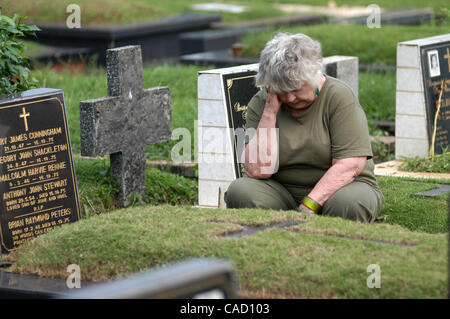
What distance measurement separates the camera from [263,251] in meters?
3.69

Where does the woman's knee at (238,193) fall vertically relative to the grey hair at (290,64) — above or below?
below

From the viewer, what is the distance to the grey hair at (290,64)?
4.45 metres

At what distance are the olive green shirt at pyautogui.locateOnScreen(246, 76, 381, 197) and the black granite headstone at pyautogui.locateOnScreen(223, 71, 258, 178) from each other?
43.1 inches

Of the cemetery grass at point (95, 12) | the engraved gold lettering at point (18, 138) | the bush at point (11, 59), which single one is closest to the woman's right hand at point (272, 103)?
the engraved gold lettering at point (18, 138)

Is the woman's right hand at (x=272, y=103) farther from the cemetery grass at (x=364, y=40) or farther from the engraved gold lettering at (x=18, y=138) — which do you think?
the cemetery grass at (x=364, y=40)

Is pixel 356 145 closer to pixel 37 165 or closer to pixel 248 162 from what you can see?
pixel 248 162

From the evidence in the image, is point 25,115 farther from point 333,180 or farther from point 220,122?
point 333,180

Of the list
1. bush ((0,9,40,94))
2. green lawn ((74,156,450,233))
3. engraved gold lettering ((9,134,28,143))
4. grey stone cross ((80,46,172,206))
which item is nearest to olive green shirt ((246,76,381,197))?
green lawn ((74,156,450,233))

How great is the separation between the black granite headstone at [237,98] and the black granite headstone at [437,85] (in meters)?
1.96

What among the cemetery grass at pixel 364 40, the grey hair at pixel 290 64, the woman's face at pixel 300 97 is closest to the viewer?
the grey hair at pixel 290 64

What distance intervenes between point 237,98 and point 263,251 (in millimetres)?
2416

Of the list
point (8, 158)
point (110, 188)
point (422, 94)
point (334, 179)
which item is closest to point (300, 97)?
point (334, 179)
